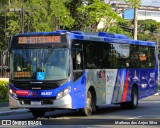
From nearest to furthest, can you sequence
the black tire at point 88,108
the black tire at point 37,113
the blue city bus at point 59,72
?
the blue city bus at point 59,72
the black tire at point 88,108
the black tire at point 37,113

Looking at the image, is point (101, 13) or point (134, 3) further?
point (101, 13)

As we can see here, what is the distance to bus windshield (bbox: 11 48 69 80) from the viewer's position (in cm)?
1633

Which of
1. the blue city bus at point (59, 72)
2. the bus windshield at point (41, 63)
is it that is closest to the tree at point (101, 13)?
the blue city bus at point (59, 72)

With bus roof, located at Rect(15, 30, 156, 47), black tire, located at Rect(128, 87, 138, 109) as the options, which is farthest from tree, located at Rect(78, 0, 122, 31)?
black tire, located at Rect(128, 87, 138, 109)

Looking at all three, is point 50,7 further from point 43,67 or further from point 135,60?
point 43,67

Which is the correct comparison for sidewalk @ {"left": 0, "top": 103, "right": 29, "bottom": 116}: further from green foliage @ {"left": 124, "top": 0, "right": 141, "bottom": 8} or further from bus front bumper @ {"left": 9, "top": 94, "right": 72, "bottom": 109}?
green foliage @ {"left": 124, "top": 0, "right": 141, "bottom": 8}

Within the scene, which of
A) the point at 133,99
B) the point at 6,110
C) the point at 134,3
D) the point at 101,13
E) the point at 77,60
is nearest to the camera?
the point at 77,60

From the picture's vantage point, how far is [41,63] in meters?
16.4

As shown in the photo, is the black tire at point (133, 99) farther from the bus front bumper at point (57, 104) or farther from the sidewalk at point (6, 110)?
the bus front bumper at point (57, 104)

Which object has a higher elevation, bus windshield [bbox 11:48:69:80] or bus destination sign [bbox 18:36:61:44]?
bus destination sign [bbox 18:36:61:44]

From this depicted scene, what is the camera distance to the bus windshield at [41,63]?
16.3 m

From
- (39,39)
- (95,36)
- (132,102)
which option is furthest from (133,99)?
(39,39)

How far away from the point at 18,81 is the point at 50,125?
2.76 meters

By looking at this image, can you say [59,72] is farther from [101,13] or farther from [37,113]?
[101,13]
